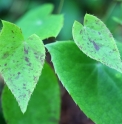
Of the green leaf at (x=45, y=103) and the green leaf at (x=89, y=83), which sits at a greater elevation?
the green leaf at (x=89, y=83)

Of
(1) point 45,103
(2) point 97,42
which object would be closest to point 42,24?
(1) point 45,103

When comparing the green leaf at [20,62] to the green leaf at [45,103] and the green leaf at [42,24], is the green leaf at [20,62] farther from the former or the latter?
the green leaf at [45,103]

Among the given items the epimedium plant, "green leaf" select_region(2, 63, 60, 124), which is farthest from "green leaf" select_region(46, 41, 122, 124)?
"green leaf" select_region(2, 63, 60, 124)

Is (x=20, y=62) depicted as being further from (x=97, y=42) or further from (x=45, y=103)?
(x=45, y=103)

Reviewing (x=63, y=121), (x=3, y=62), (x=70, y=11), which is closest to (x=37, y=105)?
(x=63, y=121)

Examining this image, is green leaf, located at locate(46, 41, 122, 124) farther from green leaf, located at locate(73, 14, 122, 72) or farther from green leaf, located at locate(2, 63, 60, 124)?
green leaf, located at locate(2, 63, 60, 124)

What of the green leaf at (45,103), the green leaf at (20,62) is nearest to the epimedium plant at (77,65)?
the green leaf at (20,62)

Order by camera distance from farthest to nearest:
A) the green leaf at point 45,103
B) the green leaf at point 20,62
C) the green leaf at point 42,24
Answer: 1. the green leaf at point 45,103
2. the green leaf at point 42,24
3. the green leaf at point 20,62
